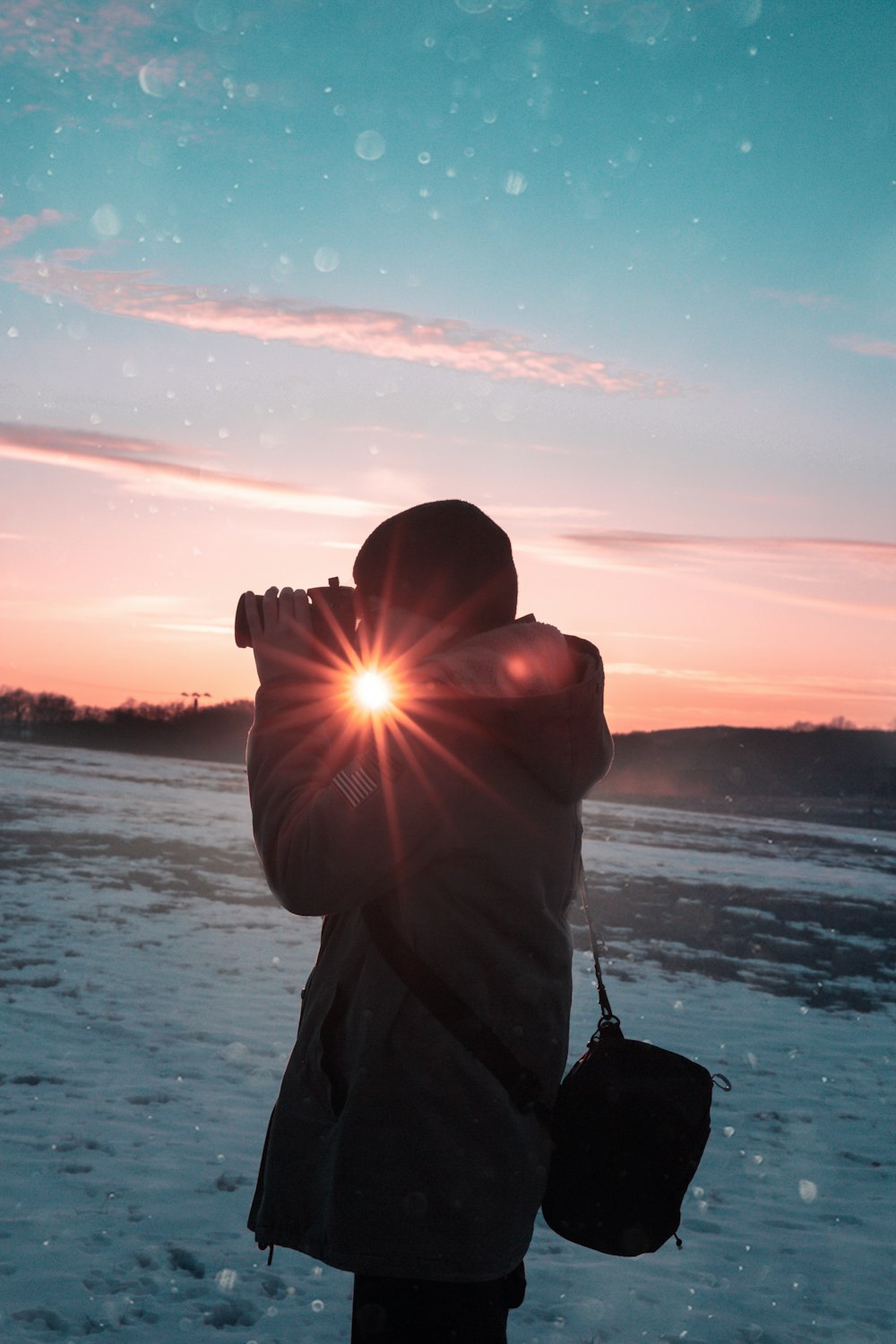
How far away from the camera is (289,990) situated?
7102 millimetres

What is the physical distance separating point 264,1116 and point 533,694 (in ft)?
12.6

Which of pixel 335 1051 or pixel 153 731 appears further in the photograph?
pixel 153 731

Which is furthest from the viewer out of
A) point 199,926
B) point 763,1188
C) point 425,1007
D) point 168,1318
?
point 199,926

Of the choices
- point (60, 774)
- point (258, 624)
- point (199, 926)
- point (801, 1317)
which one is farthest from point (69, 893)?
point (60, 774)

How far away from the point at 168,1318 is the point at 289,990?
402cm

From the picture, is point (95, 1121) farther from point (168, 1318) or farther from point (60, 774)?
point (60, 774)

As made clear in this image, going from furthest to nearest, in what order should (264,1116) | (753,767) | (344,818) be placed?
(753,767) → (264,1116) → (344,818)

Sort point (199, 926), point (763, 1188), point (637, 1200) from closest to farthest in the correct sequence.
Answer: point (637, 1200) < point (763, 1188) < point (199, 926)

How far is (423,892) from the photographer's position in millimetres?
1611

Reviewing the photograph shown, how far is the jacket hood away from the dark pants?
737 mm

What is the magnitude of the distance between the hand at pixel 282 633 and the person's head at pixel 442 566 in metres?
0.10

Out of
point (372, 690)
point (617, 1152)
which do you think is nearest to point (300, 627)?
point (372, 690)

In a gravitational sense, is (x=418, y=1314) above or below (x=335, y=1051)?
below

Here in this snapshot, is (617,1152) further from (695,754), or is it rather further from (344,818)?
(695,754)
